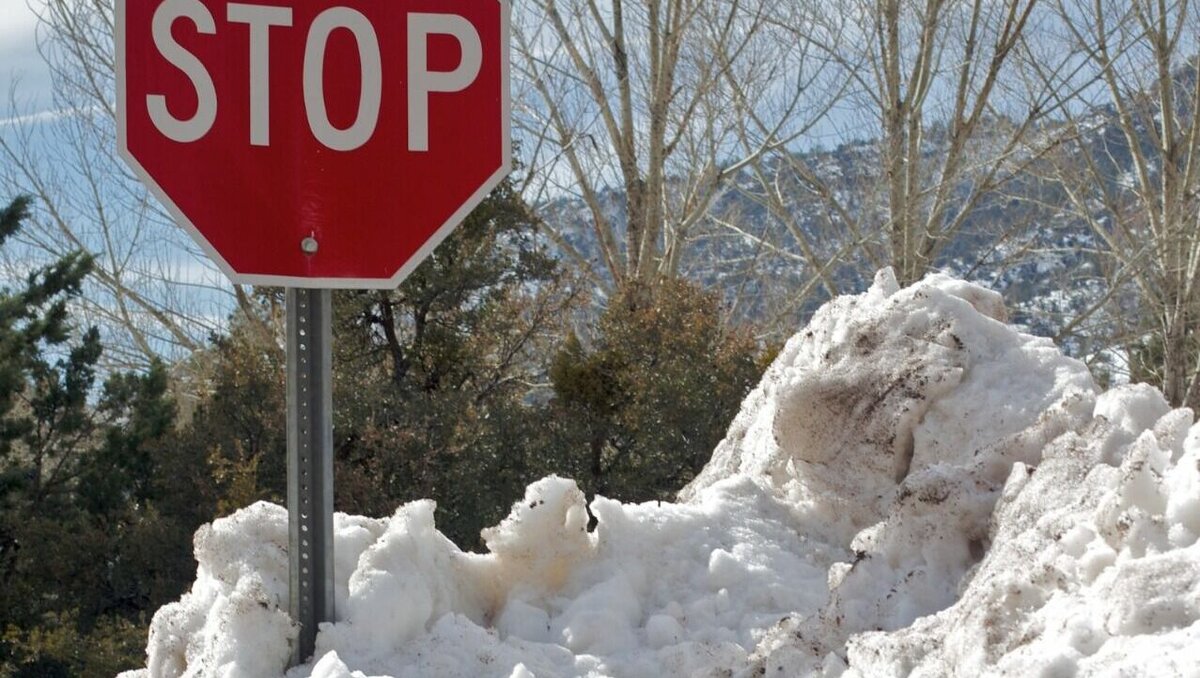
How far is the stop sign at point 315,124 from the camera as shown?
266 centimetres

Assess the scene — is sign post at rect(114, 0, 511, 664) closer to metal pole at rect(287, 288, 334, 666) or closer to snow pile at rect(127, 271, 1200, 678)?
metal pole at rect(287, 288, 334, 666)

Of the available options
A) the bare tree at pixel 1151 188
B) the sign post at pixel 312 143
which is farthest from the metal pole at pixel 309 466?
the bare tree at pixel 1151 188

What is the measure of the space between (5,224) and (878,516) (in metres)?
6.42

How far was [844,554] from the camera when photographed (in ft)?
11.4

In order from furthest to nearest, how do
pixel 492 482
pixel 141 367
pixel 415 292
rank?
pixel 141 367, pixel 415 292, pixel 492 482

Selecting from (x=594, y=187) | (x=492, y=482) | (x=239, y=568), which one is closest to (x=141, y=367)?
(x=594, y=187)

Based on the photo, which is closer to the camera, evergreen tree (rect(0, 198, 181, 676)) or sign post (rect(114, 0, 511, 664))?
sign post (rect(114, 0, 511, 664))

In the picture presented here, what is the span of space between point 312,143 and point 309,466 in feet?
2.14

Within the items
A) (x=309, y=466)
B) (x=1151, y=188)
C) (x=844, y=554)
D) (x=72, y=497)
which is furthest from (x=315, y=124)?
(x=1151, y=188)

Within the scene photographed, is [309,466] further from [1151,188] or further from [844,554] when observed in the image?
[1151,188]

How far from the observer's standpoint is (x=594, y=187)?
578 inches

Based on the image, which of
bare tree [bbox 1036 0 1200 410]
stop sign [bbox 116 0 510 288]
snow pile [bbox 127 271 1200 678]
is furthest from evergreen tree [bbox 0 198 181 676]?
bare tree [bbox 1036 0 1200 410]

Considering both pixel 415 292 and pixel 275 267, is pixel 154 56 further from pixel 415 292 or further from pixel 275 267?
pixel 415 292

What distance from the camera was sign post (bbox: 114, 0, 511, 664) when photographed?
2.66 metres
